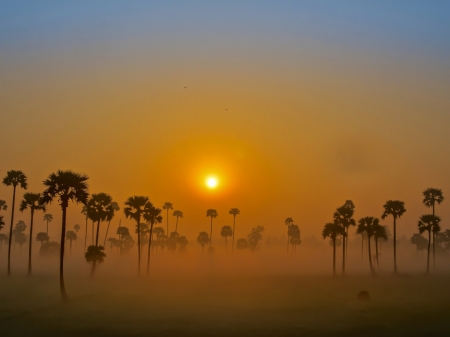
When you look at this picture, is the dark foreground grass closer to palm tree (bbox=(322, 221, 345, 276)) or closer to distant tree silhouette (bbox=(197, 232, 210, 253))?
palm tree (bbox=(322, 221, 345, 276))

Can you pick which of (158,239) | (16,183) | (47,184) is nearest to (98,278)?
(16,183)

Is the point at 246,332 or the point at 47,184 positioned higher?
the point at 47,184

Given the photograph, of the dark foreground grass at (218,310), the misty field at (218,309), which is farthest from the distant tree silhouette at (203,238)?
the dark foreground grass at (218,310)

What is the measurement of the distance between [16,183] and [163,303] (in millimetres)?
36508

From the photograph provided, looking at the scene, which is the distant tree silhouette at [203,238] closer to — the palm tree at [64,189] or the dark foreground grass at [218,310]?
the dark foreground grass at [218,310]

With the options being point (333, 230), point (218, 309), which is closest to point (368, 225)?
point (333, 230)

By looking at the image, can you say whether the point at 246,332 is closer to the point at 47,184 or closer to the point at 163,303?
the point at 163,303

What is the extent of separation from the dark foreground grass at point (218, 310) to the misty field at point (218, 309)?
8cm

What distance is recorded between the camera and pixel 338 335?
112 ft

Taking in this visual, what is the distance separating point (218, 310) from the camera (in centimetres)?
4478

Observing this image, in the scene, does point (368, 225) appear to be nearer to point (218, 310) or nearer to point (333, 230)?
point (333, 230)

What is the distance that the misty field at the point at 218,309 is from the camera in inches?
1406

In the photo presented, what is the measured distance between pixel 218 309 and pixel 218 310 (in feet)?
2.08

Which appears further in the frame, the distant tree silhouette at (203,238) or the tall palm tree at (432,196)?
the distant tree silhouette at (203,238)
